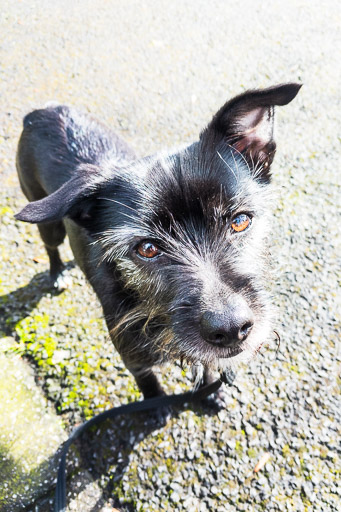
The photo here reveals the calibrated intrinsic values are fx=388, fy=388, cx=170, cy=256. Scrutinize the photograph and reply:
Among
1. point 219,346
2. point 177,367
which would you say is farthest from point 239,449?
point 219,346

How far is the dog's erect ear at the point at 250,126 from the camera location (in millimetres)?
2170

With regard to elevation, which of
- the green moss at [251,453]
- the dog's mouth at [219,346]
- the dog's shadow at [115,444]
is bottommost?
the dog's shadow at [115,444]

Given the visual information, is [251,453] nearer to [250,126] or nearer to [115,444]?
[115,444]

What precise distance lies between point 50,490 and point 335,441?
2144mm

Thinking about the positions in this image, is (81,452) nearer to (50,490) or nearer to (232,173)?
(50,490)

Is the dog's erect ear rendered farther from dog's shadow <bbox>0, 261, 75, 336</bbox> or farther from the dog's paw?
dog's shadow <bbox>0, 261, 75, 336</bbox>

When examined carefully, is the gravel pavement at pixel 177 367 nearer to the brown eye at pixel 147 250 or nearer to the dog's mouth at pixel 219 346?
the dog's mouth at pixel 219 346

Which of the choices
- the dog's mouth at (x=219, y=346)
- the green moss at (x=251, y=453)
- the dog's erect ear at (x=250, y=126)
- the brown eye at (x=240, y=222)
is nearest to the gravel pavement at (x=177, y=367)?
the green moss at (x=251, y=453)

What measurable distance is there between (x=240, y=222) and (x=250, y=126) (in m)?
0.63

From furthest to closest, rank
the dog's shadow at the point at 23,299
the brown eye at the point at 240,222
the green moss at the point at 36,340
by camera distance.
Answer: the dog's shadow at the point at 23,299, the green moss at the point at 36,340, the brown eye at the point at 240,222

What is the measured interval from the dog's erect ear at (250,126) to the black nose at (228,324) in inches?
A: 43.4

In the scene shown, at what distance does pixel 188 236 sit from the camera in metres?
2.23

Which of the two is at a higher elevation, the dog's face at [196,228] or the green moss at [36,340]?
the dog's face at [196,228]

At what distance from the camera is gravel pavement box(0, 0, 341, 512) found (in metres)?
2.85
